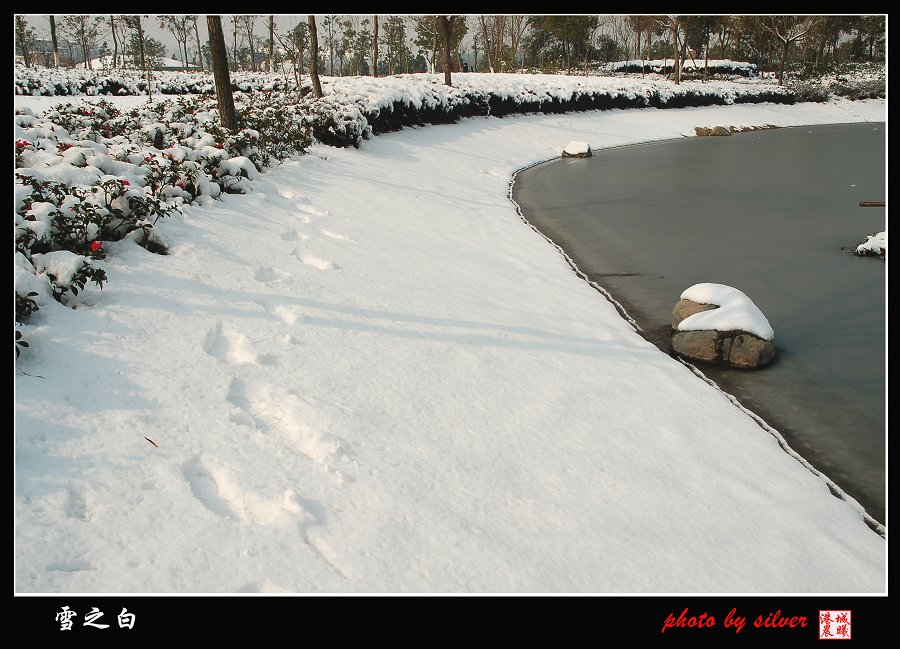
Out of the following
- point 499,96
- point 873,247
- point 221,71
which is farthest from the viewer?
point 499,96

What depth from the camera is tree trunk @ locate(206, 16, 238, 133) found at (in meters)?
7.92

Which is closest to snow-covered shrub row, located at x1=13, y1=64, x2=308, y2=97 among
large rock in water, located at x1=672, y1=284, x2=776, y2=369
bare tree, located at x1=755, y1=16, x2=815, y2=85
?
large rock in water, located at x1=672, y1=284, x2=776, y2=369

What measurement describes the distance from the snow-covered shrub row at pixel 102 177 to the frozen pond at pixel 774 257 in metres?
4.06

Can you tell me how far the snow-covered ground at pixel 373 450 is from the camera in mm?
2287

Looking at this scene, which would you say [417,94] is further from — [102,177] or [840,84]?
[840,84]

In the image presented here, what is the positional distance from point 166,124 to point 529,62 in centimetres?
5677

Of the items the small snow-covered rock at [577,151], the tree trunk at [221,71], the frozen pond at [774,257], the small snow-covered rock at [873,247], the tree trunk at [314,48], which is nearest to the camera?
the frozen pond at [774,257]

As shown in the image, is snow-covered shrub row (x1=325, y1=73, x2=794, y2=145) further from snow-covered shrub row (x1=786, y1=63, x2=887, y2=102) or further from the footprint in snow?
the footprint in snow

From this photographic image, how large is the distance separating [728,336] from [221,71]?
7067 mm

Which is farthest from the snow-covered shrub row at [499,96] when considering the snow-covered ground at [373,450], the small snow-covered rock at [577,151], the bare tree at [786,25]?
the bare tree at [786,25]

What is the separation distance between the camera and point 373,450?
294cm

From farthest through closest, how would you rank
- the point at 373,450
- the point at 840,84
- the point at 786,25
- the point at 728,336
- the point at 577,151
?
the point at 786,25
the point at 840,84
the point at 577,151
the point at 728,336
the point at 373,450

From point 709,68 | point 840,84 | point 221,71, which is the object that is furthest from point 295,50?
point 709,68

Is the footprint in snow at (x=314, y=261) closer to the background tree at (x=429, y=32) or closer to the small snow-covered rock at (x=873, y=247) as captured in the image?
the small snow-covered rock at (x=873, y=247)
